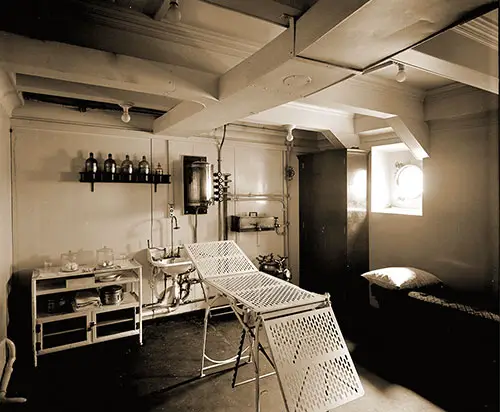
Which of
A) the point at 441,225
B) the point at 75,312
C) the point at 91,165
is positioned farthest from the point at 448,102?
the point at 75,312

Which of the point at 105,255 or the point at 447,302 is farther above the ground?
the point at 105,255

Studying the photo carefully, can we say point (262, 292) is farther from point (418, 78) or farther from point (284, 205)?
point (284, 205)

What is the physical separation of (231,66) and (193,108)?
0.74 metres

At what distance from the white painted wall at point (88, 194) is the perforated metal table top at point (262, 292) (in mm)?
1788

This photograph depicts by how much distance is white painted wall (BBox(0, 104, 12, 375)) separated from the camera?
2.90m

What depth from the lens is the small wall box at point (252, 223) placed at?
15.8ft

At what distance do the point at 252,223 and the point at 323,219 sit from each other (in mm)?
1025

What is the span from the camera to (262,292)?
2.56 metres

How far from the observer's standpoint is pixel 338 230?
15.2 feet

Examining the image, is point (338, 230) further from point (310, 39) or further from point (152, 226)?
point (310, 39)

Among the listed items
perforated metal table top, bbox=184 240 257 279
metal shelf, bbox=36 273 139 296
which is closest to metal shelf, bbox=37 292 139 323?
metal shelf, bbox=36 273 139 296

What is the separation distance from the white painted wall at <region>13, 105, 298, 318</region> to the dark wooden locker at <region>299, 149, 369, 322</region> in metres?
1.21

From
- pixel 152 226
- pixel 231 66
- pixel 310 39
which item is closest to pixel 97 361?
pixel 152 226

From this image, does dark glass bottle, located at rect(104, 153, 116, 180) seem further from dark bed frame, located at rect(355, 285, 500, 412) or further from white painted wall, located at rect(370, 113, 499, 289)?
white painted wall, located at rect(370, 113, 499, 289)
